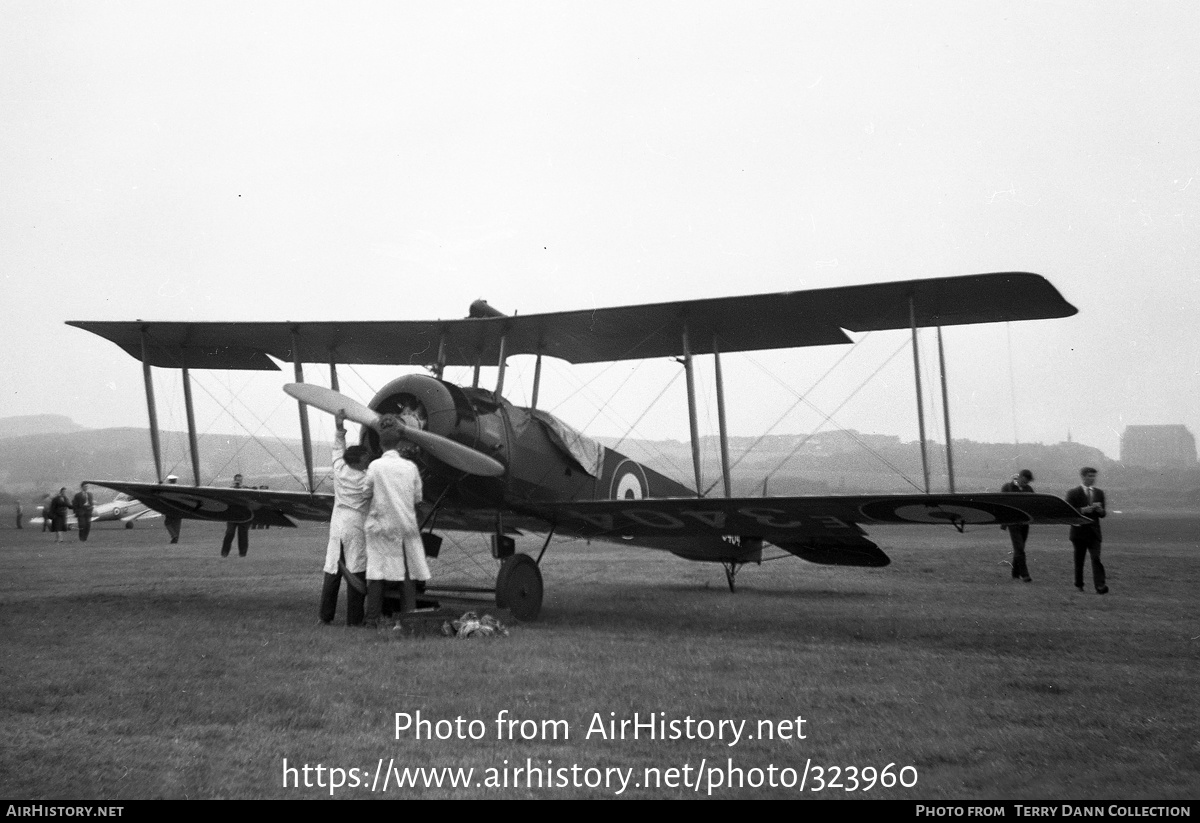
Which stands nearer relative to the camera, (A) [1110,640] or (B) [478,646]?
(B) [478,646]

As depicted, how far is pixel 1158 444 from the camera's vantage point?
18.7 m

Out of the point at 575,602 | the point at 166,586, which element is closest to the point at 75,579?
the point at 166,586

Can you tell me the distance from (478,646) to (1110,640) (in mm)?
5292

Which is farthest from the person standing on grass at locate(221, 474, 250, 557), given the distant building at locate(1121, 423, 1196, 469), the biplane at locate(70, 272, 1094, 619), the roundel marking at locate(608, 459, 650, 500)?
the distant building at locate(1121, 423, 1196, 469)

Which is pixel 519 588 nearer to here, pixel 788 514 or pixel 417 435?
pixel 417 435

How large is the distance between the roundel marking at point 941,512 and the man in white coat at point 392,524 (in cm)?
395

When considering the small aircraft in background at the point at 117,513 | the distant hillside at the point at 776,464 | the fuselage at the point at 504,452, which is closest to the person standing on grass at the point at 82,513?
the distant hillside at the point at 776,464

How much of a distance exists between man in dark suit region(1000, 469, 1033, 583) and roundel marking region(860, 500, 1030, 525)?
5.12m

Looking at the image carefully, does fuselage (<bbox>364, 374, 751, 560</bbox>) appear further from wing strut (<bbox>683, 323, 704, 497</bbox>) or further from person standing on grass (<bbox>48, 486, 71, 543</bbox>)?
person standing on grass (<bbox>48, 486, 71, 543</bbox>)

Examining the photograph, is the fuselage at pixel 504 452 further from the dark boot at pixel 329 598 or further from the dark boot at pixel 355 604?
the dark boot at pixel 329 598

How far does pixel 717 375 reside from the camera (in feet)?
31.1

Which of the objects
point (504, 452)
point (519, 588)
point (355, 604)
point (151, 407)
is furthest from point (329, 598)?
point (151, 407)

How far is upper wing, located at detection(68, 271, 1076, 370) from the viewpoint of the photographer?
830cm
